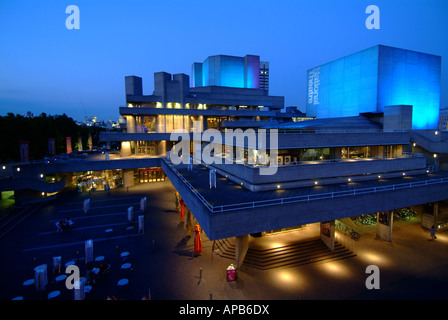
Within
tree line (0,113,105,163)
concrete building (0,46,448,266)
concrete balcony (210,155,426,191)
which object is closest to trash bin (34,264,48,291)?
concrete building (0,46,448,266)

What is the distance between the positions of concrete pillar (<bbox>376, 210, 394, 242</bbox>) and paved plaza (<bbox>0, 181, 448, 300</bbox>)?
29.5 inches

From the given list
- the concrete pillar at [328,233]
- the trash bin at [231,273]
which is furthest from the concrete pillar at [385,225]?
the trash bin at [231,273]

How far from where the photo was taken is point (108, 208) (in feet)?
104

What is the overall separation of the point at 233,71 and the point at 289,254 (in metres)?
55.4

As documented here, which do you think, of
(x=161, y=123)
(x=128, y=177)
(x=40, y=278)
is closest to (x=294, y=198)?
(x=40, y=278)

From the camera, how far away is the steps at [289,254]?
1838 cm

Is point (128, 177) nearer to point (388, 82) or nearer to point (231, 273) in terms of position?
point (231, 273)

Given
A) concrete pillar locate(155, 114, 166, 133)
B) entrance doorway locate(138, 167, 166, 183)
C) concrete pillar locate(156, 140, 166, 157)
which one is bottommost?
entrance doorway locate(138, 167, 166, 183)

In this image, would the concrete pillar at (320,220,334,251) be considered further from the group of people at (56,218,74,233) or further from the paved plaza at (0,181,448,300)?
the group of people at (56,218,74,233)

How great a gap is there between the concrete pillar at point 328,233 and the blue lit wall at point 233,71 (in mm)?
51442

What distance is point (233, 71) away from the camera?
6481 cm

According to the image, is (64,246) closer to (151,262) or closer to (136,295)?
(151,262)

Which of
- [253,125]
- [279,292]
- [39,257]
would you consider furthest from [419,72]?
[39,257]

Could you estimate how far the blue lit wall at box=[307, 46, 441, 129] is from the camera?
39.5 m
